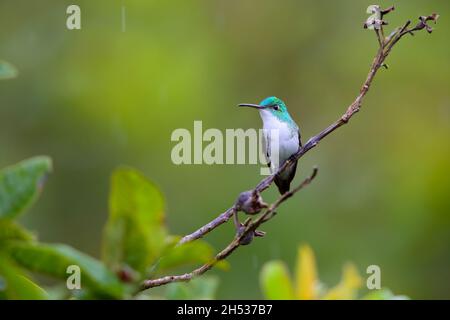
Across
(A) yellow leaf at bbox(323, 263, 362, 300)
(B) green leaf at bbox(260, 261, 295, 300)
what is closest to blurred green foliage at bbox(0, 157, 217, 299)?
(B) green leaf at bbox(260, 261, 295, 300)

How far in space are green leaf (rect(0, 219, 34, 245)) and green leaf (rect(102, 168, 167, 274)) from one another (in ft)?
0.51

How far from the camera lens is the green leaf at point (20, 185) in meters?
1.35

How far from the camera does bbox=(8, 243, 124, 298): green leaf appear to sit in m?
1.24

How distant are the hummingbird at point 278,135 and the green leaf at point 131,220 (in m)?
4.45

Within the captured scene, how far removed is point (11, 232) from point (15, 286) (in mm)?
135

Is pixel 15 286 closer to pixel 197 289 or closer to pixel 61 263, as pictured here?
pixel 61 263

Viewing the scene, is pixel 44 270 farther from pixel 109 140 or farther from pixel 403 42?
pixel 403 42

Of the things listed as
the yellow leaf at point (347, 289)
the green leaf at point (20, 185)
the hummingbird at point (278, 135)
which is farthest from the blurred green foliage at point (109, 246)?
the hummingbird at point (278, 135)

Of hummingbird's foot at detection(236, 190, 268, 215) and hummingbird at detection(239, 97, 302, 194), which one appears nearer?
hummingbird's foot at detection(236, 190, 268, 215)

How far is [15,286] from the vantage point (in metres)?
1.36

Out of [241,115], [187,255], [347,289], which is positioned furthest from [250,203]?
[241,115]

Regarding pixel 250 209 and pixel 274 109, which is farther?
pixel 274 109

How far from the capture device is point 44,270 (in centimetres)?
127

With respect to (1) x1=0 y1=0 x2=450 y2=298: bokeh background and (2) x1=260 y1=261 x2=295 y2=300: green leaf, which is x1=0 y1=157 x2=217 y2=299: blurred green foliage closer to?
(2) x1=260 y1=261 x2=295 y2=300: green leaf
